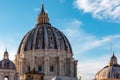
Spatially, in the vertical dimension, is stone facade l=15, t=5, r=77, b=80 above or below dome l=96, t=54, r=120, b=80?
above

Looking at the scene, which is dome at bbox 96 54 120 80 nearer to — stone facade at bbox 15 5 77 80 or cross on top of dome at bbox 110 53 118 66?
cross on top of dome at bbox 110 53 118 66

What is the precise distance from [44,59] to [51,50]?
114 inches

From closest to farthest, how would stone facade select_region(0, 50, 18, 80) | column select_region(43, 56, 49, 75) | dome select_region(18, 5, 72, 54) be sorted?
stone facade select_region(0, 50, 18, 80)
column select_region(43, 56, 49, 75)
dome select_region(18, 5, 72, 54)

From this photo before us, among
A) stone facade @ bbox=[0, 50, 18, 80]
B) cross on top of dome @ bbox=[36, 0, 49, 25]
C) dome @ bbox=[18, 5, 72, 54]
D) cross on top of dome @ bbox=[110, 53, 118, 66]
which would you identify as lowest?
stone facade @ bbox=[0, 50, 18, 80]

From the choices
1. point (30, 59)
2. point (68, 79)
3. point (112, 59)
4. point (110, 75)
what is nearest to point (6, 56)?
point (30, 59)

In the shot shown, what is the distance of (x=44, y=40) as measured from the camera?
92938mm

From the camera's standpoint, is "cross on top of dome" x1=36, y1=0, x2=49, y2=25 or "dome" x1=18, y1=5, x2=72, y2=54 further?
"cross on top of dome" x1=36, y1=0, x2=49, y2=25

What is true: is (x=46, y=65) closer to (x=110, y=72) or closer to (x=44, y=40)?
(x=44, y=40)

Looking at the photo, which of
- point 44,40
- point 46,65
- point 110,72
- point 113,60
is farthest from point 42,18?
point 113,60

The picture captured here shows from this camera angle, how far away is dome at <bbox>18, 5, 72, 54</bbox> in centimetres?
9269

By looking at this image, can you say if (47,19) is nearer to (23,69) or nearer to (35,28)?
(35,28)

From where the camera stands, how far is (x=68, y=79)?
90.5m

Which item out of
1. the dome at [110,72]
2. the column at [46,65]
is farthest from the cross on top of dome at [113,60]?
the column at [46,65]

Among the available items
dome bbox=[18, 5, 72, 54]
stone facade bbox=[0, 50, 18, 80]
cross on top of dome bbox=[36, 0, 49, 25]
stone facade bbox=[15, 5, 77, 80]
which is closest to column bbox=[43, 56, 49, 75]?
stone facade bbox=[15, 5, 77, 80]
